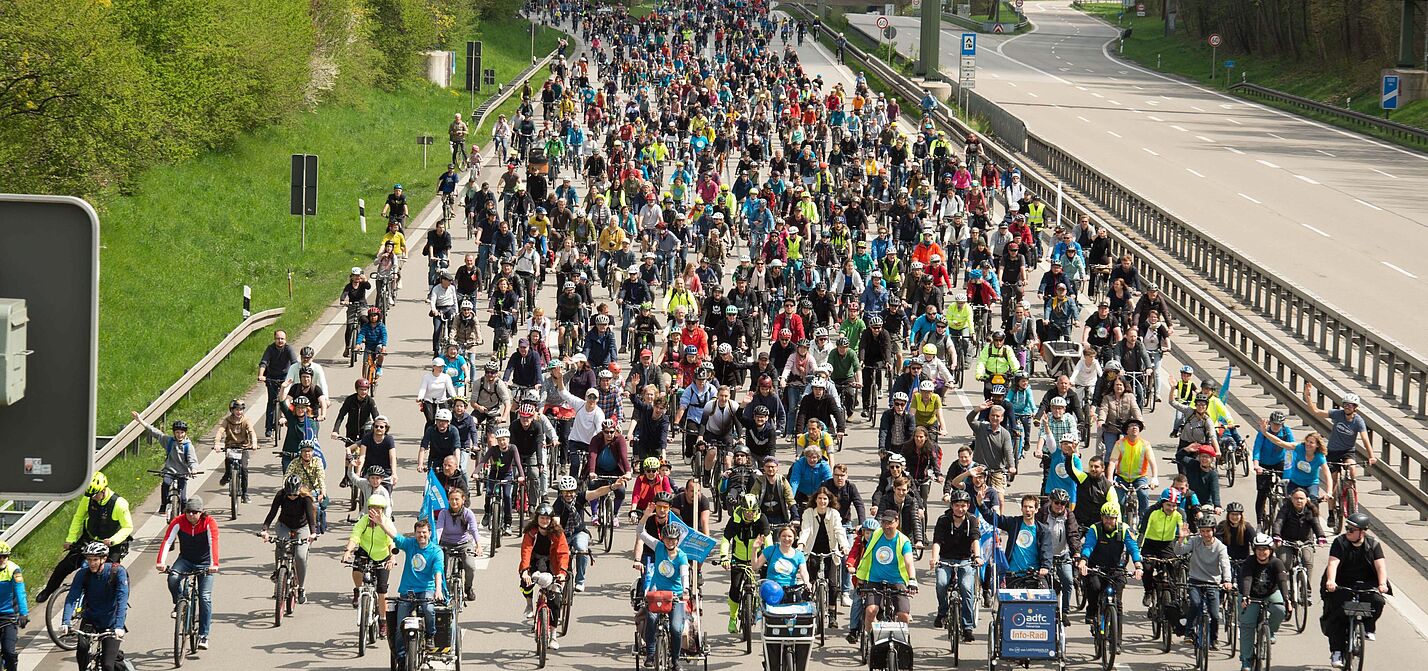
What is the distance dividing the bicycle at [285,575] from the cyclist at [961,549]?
5.53 m

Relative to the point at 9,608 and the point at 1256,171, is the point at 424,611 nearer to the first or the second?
the point at 9,608

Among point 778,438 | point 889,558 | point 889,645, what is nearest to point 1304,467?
point 889,558

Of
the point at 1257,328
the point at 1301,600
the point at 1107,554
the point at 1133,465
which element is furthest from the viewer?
the point at 1257,328

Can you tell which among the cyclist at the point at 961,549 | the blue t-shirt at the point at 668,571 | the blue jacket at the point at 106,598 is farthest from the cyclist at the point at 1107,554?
the blue jacket at the point at 106,598

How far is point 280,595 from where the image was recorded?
1734 cm

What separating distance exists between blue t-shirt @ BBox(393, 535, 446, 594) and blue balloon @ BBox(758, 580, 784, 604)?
99.9 inches

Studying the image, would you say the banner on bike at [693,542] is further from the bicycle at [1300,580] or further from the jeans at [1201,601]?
the bicycle at [1300,580]

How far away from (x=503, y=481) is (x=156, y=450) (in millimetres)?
6494

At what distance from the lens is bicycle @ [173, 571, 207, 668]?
16.2m

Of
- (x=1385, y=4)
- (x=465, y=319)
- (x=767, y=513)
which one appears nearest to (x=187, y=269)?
(x=465, y=319)

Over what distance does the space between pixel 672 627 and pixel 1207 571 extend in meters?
4.45

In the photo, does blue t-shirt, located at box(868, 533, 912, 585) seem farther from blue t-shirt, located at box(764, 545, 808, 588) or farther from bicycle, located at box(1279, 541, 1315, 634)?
bicycle, located at box(1279, 541, 1315, 634)

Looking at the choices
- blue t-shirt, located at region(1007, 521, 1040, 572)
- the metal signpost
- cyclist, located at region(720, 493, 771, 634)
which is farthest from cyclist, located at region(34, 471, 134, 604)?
the metal signpost

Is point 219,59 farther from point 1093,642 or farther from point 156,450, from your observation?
point 1093,642
